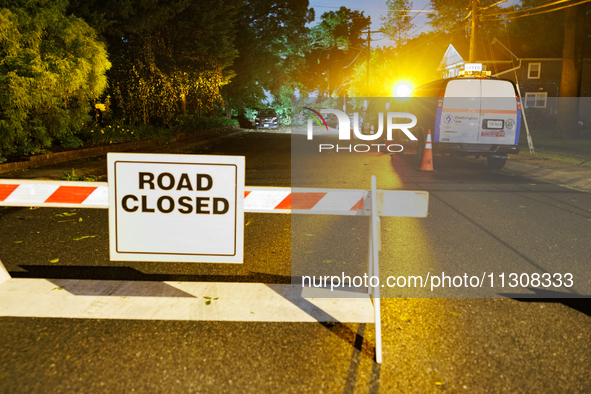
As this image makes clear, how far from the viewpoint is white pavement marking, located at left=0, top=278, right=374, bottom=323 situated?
13.5 feet

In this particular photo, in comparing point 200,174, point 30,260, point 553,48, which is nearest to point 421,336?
point 200,174

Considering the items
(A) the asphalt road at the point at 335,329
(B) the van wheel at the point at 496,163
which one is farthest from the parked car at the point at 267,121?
(A) the asphalt road at the point at 335,329

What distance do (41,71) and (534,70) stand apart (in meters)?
50.8

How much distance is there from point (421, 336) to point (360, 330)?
44 cm

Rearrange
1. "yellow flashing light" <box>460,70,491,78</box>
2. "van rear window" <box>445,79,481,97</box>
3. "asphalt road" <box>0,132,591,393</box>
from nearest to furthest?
"asphalt road" <box>0,132,591,393</box> < "van rear window" <box>445,79,481,97</box> < "yellow flashing light" <box>460,70,491,78</box>

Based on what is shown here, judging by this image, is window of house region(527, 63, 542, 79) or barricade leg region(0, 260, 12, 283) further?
window of house region(527, 63, 542, 79)

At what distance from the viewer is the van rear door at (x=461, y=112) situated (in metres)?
13.8

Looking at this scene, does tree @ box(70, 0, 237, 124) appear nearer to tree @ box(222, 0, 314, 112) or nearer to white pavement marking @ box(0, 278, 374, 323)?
tree @ box(222, 0, 314, 112)

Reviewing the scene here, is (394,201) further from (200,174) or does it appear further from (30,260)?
(30,260)

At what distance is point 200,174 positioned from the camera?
4.02 m

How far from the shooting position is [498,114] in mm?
13805

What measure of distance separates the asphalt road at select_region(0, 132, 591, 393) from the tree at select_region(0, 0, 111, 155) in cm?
510

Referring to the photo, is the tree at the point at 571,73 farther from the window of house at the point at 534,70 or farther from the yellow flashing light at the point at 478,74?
the window of house at the point at 534,70

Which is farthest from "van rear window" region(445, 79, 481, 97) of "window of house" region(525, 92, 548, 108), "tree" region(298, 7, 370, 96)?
"tree" region(298, 7, 370, 96)
